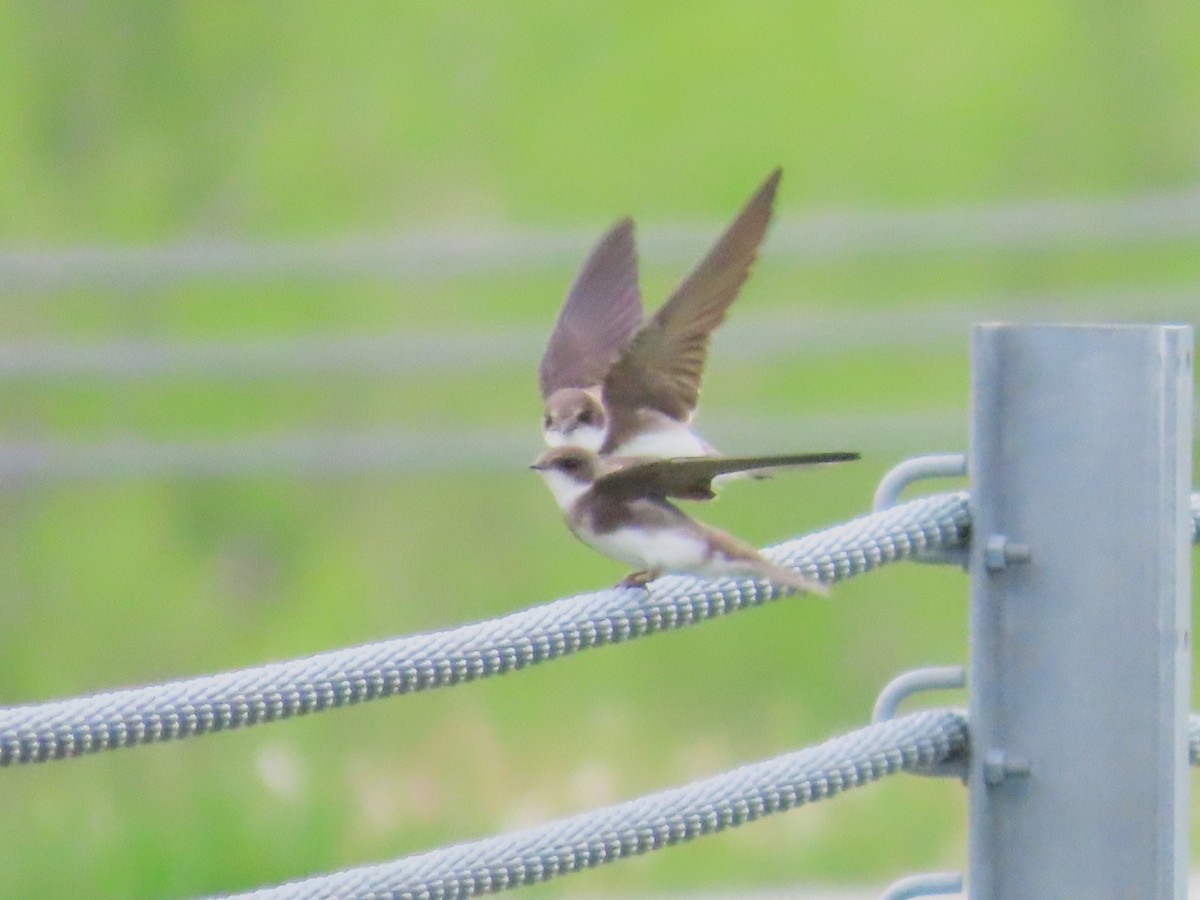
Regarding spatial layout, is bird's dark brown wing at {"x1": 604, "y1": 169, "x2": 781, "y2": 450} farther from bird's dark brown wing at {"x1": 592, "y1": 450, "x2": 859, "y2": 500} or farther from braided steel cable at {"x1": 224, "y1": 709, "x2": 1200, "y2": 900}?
braided steel cable at {"x1": 224, "y1": 709, "x2": 1200, "y2": 900}

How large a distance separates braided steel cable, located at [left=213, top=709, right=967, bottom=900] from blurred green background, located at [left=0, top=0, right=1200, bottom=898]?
509 cm

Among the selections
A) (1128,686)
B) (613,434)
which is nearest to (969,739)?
(1128,686)

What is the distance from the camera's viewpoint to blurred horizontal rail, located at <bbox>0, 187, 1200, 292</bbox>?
6.98 metres

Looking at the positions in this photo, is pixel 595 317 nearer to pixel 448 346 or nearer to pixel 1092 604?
pixel 1092 604

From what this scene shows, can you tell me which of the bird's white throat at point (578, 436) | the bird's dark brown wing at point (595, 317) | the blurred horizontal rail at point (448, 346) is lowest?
the blurred horizontal rail at point (448, 346)

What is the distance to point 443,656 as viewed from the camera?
1.18m

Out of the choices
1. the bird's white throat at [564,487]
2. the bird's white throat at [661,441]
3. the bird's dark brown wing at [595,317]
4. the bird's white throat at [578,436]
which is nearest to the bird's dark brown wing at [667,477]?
the bird's white throat at [564,487]

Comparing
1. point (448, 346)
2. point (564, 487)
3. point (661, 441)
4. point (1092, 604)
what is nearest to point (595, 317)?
point (661, 441)

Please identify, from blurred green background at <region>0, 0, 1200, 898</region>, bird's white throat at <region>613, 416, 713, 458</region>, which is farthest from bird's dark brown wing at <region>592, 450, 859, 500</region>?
blurred green background at <region>0, 0, 1200, 898</region>

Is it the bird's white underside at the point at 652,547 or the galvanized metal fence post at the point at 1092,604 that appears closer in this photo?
the galvanized metal fence post at the point at 1092,604

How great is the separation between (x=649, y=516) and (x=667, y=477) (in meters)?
0.14

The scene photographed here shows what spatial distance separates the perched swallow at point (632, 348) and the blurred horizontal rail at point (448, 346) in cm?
455

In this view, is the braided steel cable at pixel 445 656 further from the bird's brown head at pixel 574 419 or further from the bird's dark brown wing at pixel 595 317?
the bird's dark brown wing at pixel 595 317

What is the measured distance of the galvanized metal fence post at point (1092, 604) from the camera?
1233 millimetres
